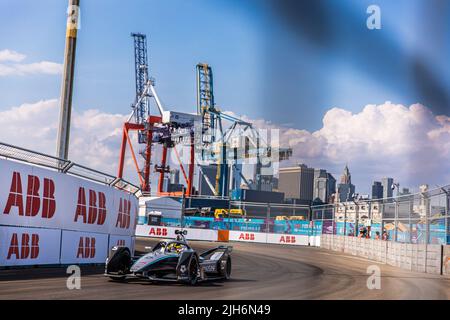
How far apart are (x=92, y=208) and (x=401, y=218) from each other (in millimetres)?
12041

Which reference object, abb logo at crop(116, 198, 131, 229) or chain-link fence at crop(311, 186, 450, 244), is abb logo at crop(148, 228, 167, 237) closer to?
chain-link fence at crop(311, 186, 450, 244)

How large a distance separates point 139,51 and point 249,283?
3805 inches

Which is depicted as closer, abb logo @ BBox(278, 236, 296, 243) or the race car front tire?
the race car front tire

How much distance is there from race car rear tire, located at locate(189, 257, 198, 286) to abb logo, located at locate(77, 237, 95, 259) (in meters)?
5.23

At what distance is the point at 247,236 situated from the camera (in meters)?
45.5

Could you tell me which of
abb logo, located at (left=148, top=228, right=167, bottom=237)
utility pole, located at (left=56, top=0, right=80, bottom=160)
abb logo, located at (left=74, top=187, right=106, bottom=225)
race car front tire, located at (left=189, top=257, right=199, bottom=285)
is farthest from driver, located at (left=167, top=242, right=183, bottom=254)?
abb logo, located at (left=148, top=228, right=167, bottom=237)

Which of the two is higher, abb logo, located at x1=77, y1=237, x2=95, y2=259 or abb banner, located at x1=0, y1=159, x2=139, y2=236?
abb banner, located at x1=0, y1=159, x2=139, y2=236

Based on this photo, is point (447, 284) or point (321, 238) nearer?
point (447, 284)

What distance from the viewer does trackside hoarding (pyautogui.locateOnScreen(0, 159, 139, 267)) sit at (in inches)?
557

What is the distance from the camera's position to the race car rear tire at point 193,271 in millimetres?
13568

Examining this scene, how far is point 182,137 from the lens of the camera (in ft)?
271

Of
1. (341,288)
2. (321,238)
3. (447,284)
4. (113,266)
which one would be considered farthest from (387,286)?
(321,238)

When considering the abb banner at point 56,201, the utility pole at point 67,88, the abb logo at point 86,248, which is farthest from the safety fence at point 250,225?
the abb logo at point 86,248
